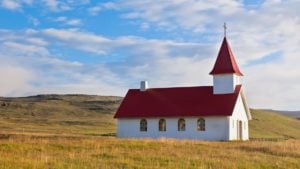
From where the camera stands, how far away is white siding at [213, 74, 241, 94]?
51094 mm

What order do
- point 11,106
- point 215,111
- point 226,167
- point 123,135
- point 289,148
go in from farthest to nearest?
point 11,106 < point 123,135 < point 215,111 < point 289,148 < point 226,167

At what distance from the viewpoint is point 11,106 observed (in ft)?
380

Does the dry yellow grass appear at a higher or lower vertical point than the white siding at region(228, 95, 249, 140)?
lower

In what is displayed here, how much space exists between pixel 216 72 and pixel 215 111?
4301 mm

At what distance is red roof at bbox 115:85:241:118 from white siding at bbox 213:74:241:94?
19.2 inches

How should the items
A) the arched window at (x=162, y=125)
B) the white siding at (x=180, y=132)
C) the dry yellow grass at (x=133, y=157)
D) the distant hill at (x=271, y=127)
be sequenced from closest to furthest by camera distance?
the dry yellow grass at (x=133, y=157), the white siding at (x=180, y=132), the arched window at (x=162, y=125), the distant hill at (x=271, y=127)

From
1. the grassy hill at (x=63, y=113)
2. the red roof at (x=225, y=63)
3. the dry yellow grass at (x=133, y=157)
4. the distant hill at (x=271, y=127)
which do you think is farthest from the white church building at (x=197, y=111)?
the grassy hill at (x=63, y=113)

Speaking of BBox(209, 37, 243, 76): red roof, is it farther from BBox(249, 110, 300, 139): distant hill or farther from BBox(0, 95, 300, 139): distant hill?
BBox(0, 95, 300, 139): distant hill

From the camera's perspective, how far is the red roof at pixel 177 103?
49625mm

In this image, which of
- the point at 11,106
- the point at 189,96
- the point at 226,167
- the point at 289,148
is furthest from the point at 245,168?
the point at 11,106

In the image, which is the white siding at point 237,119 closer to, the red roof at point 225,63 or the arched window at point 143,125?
the red roof at point 225,63

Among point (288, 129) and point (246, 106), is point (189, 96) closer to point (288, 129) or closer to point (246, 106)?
point (246, 106)

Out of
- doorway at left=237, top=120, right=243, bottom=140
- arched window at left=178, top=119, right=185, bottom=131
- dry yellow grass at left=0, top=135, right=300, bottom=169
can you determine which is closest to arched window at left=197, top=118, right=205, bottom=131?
arched window at left=178, top=119, right=185, bottom=131

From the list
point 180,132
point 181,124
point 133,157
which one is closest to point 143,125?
point 181,124
